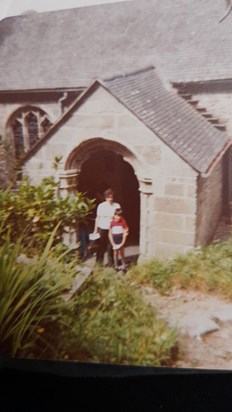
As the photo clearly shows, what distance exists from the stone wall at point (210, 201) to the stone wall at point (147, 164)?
0.04 m

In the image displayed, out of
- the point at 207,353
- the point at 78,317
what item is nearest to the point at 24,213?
the point at 78,317

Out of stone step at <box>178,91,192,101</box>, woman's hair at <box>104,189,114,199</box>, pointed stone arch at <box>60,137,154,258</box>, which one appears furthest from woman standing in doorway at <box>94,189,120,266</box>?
stone step at <box>178,91,192,101</box>

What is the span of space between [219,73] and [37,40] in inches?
39.3

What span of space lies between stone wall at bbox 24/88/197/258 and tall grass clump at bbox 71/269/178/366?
0.95 feet

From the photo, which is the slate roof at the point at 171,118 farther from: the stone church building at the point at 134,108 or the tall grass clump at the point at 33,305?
the tall grass clump at the point at 33,305

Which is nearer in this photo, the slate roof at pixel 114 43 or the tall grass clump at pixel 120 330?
the slate roof at pixel 114 43

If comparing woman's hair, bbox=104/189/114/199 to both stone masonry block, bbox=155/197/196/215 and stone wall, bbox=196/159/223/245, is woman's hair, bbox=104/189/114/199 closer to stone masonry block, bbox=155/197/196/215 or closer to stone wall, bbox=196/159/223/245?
stone masonry block, bbox=155/197/196/215

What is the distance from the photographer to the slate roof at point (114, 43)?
2084 mm

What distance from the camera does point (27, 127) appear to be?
230cm

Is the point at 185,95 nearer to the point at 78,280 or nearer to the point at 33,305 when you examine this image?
the point at 78,280

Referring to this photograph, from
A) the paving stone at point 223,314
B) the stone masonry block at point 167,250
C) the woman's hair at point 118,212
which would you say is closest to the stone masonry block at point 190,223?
the stone masonry block at point 167,250

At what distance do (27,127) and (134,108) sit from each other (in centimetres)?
63

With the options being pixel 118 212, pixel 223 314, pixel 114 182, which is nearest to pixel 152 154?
pixel 114 182

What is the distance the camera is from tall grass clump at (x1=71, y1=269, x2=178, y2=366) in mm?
2195
